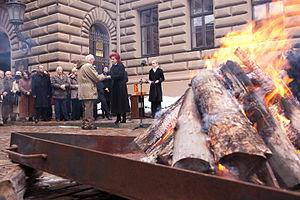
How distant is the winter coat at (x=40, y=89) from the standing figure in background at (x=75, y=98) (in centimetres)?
85

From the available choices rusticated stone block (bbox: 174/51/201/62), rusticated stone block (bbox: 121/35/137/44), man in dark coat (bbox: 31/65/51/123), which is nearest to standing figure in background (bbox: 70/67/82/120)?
man in dark coat (bbox: 31/65/51/123)

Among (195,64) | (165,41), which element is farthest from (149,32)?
(195,64)

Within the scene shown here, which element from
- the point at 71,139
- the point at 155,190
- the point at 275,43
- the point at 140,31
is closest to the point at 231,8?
the point at 275,43

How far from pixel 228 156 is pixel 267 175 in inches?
10.2

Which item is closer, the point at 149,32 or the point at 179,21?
the point at 179,21

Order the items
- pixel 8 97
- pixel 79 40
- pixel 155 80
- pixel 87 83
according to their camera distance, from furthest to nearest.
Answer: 1. pixel 79 40
2. pixel 8 97
3. pixel 155 80
4. pixel 87 83

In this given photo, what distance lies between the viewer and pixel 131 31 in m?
15.4

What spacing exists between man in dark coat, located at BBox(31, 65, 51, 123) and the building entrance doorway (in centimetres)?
611

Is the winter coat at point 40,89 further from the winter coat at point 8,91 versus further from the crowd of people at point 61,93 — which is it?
the winter coat at point 8,91

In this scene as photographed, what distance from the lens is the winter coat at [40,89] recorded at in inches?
416

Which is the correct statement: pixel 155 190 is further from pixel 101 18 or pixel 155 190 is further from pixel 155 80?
pixel 101 18

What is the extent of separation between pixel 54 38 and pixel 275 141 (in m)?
12.3

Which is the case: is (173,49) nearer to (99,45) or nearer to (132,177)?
(99,45)

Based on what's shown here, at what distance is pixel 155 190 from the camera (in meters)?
1.58
